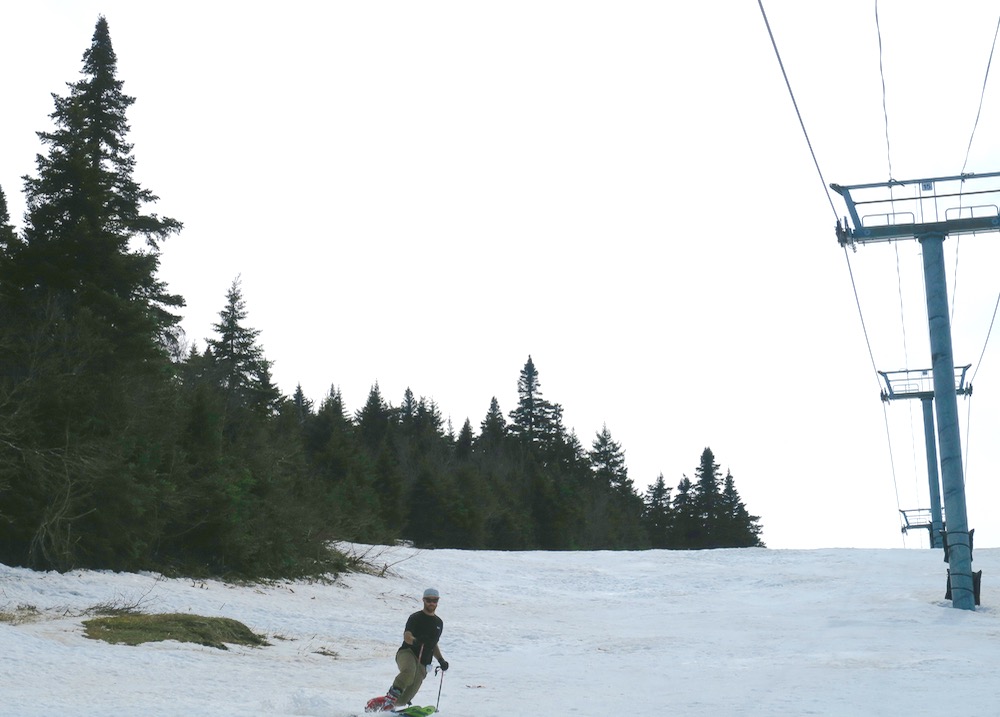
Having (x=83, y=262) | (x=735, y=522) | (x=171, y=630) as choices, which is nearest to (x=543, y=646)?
(x=171, y=630)

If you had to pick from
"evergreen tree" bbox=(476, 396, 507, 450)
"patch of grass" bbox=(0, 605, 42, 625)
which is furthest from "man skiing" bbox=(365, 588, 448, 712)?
"evergreen tree" bbox=(476, 396, 507, 450)

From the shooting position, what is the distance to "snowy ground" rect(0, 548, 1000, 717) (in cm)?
1248

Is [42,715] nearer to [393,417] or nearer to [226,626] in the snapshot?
[226,626]

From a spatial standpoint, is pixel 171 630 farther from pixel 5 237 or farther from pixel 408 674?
pixel 5 237

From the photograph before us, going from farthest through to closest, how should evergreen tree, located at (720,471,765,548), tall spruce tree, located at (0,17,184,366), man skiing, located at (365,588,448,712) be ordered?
evergreen tree, located at (720,471,765,548) → tall spruce tree, located at (0,17,184,366) → man skiing, located at (365,588,448,712)

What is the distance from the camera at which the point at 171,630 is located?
58.7ft

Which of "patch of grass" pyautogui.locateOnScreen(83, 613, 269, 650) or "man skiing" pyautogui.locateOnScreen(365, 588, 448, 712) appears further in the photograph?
"patch of grass" pyautogui.locateOnScreen(83, 613, 269, 650)

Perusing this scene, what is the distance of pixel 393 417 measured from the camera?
404 feet

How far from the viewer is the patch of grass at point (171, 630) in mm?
17000

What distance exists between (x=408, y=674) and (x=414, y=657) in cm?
21

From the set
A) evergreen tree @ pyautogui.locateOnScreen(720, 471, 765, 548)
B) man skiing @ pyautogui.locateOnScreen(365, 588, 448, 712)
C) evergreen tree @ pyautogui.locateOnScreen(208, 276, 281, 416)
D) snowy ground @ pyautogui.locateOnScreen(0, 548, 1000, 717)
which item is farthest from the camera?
evergreen tree @ pyautogui.locateOnScreen(720, 471, 765, 548)

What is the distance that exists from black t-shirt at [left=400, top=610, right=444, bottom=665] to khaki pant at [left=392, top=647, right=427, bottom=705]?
0.21ft

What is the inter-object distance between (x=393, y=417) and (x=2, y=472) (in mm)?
101598

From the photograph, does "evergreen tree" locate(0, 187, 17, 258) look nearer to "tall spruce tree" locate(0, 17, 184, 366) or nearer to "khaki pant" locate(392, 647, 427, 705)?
"tall spruce tree" locate(0, 17, 184, 366)
